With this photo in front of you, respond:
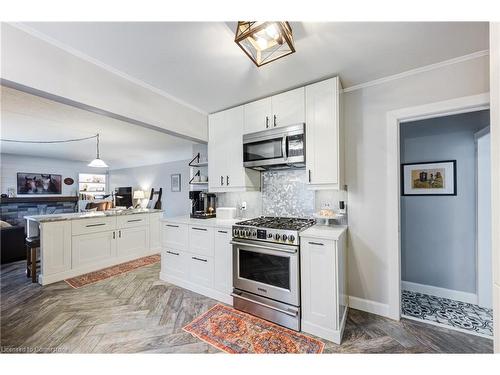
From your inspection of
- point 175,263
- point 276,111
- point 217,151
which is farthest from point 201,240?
point 276,111

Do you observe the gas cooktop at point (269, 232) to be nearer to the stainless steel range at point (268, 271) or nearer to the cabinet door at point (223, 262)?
the stainless steel range at point (268, 271)

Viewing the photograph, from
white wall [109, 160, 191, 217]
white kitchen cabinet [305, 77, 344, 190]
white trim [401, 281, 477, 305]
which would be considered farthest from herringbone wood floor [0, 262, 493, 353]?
Result: white wall [109, 160, 191, 217]

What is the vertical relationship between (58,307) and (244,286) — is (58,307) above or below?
below

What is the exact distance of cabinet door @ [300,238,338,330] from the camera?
1.72m

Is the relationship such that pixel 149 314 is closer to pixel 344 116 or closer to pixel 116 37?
pixel 116 37

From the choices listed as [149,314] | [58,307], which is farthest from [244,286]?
[58,307]

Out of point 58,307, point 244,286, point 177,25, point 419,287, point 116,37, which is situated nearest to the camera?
point 177,25

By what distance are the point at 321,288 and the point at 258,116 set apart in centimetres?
199

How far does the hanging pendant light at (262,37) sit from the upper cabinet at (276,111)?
716 mm

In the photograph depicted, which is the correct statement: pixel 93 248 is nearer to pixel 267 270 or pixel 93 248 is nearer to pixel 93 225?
pixel 93 225

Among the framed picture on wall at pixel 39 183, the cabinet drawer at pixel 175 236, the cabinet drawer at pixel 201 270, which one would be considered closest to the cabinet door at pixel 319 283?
the cabinet drawer at pixel 201 270

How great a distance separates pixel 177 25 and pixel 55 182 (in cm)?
861
